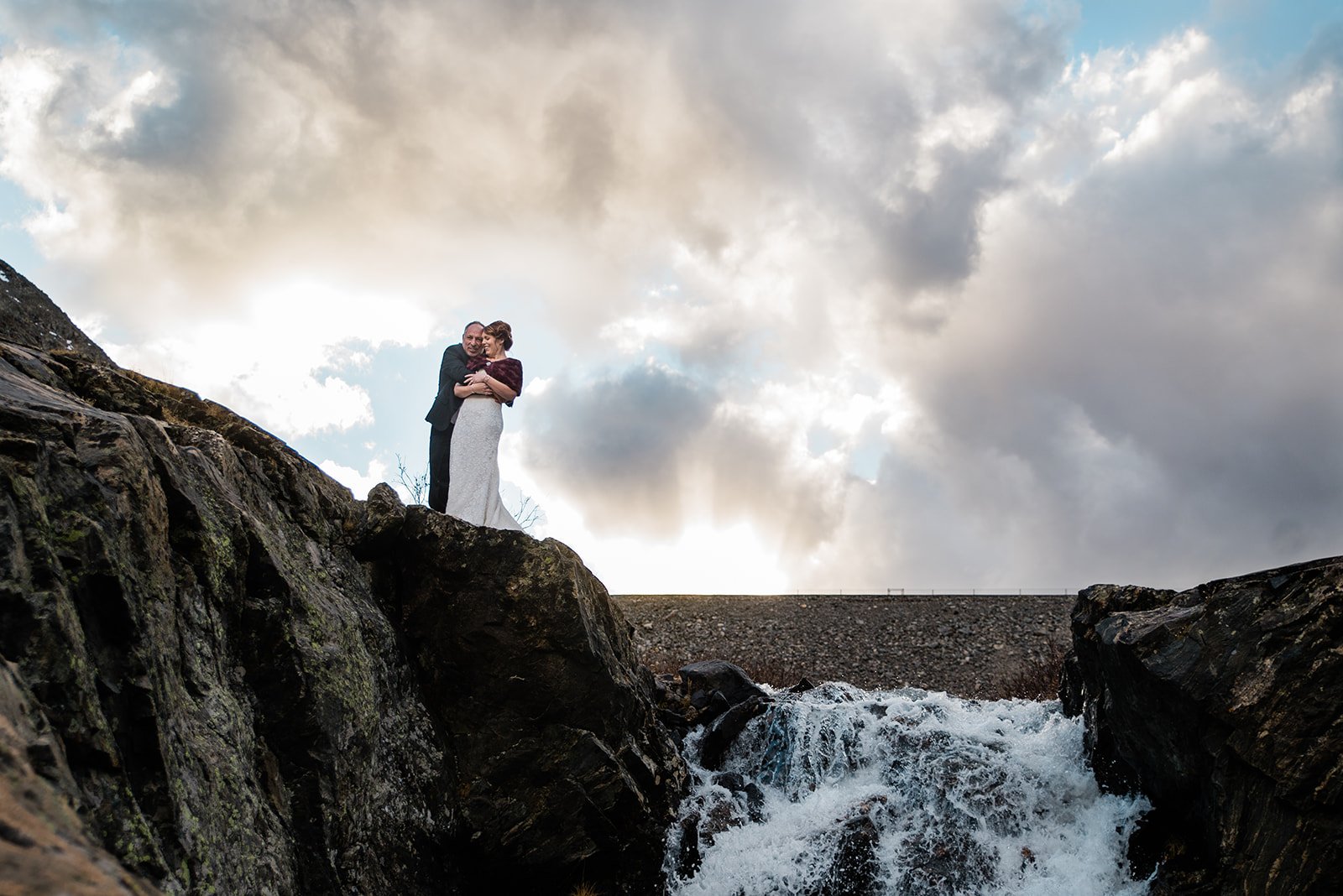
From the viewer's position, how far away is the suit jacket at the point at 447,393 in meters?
11.4

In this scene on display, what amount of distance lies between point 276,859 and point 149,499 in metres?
2.25

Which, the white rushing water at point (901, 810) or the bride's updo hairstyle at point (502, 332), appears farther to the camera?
the bride's updo hairstyle at point (502, 332)

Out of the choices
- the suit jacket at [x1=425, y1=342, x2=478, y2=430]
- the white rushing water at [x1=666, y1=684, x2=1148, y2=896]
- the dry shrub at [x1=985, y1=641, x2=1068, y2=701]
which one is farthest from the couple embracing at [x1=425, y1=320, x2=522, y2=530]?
the dry shrub at [x1=985, y1=641, x2=1068, y2=701]

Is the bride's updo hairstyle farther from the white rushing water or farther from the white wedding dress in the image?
the white rushing water

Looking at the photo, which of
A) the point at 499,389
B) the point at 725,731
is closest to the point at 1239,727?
the point at 725,731

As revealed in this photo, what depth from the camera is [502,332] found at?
11406mm

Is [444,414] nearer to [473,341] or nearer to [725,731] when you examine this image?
[473,341]

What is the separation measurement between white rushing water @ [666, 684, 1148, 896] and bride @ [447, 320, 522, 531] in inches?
176

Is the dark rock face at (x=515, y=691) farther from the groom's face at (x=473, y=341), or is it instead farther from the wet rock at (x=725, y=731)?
the groom's face at (x=473, y=341)

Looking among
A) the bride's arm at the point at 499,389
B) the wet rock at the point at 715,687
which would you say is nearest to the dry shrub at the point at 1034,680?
the wet rock at the point at 715,687

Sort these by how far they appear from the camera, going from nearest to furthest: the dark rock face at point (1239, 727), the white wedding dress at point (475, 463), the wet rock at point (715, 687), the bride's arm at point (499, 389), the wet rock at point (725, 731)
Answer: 1. the dark rock face at point (1239, 727)
2. the white wedding dress at point (475, 463)
3. the bride's arm at point (499, 389)
4. the wet rock at point (725, 731)
5. the wet rock at point (715, 687)

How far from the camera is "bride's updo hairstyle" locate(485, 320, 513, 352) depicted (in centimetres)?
1136

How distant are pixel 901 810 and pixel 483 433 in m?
6.88

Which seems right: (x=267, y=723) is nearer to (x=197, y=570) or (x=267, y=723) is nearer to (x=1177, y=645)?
(x=197, y=570)
